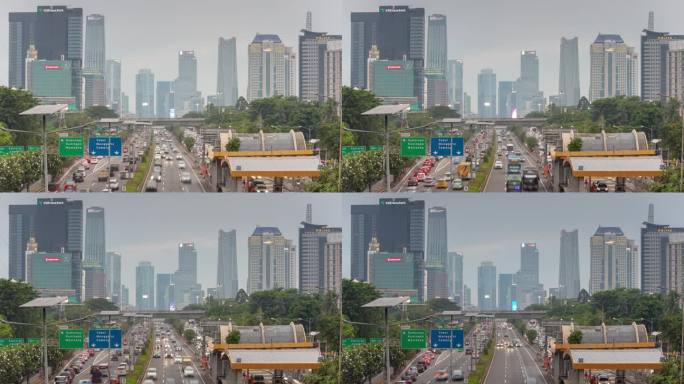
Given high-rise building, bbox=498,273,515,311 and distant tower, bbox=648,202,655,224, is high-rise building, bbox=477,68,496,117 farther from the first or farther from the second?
distant tower, bbox=648,202,655,224

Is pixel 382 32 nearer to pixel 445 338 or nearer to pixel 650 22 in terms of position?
pixel 650 22

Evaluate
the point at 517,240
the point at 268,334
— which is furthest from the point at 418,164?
the point at 268,334

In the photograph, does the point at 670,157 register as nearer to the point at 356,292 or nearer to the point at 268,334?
the point at 356,292

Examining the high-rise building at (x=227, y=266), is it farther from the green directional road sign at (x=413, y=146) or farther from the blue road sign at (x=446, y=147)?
the blue road sign at (x=446, y=147)

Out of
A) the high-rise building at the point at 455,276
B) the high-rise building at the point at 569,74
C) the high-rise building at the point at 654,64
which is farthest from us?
the high-rise building at the point at 455,276

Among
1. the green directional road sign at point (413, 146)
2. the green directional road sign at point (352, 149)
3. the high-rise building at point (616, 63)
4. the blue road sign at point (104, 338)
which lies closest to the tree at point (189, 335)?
the blue road sign at point (104, 338)

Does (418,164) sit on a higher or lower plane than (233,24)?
lower

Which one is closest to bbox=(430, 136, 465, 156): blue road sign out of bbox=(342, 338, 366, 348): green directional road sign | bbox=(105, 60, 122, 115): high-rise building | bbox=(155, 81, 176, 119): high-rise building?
bbox=(342, 338, 366, 348): green directional road sign
